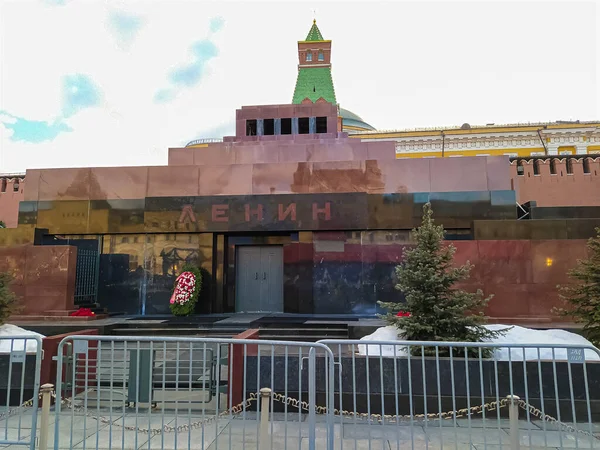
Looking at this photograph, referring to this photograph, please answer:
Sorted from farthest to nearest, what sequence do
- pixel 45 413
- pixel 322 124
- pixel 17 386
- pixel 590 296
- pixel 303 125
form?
pixel 303 125, pixel 322 124, pixel 590 296, pixel 17 386, pixel 45 413

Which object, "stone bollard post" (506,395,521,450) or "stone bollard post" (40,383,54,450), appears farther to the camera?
"stone bollard post" (40,383,54,450)

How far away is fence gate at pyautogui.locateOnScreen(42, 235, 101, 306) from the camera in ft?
46.0

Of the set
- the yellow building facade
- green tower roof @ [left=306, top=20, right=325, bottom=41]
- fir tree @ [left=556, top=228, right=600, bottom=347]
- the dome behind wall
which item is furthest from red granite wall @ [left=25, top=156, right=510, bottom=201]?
the dome behind wall

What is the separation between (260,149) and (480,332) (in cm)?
1246

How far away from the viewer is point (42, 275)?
1269cm

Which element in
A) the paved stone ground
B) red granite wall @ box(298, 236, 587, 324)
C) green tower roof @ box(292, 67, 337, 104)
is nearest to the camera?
the paved stone ground

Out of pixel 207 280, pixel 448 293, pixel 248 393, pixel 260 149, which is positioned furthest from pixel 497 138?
pixel 248 393

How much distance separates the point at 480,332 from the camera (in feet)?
25.2

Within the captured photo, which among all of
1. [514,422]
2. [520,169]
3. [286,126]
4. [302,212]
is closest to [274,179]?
[302,212]

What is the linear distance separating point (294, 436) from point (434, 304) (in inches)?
131

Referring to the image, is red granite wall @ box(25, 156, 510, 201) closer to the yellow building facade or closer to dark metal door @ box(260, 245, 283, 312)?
dark metal door @ box(260, 245, 283, 312)

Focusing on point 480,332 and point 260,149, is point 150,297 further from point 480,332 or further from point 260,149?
point 480,332

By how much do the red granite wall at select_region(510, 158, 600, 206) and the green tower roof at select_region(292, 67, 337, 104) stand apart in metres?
12.7

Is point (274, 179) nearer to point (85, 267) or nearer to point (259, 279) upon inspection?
point (259, 279)
